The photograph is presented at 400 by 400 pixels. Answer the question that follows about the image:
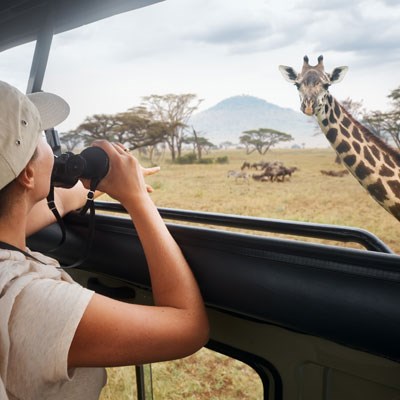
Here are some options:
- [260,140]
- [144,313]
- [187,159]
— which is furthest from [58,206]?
[260,140]

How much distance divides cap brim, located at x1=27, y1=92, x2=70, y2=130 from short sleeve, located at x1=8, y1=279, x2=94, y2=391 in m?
0.43

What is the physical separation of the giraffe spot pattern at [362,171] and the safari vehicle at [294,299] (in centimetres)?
159

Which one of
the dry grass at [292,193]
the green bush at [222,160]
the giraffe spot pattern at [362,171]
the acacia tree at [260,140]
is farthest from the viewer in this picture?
the acacia tree at [260,140]

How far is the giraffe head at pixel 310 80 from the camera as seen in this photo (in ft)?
A: 7.15

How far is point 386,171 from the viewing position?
233 centimetres

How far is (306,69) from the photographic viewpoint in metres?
2.20

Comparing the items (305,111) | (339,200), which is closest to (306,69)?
(305,111)

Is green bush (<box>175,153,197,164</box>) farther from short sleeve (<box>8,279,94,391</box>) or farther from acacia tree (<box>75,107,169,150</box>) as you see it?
short sleeve (<box>8,279,94,391</box>)

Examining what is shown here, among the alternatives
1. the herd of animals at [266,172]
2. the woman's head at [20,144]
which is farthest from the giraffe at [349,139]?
the herd of animals at [266,172]

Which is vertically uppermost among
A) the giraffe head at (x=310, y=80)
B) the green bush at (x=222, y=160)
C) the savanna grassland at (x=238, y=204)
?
the giraffe head at (x=310, y=80)

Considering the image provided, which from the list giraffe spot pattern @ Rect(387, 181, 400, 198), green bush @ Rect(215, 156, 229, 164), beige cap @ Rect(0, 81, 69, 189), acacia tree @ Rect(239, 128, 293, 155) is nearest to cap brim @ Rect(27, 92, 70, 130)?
beige cap @ Rect(0, 81, 69, 189)

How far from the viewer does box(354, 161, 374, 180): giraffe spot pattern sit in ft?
7.83

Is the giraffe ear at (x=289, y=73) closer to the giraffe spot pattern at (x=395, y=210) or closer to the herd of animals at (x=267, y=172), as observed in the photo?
the giraffe spot pattern at (x=395, y=210)

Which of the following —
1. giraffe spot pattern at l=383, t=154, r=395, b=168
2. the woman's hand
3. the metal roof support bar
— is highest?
the metal roof support bar
